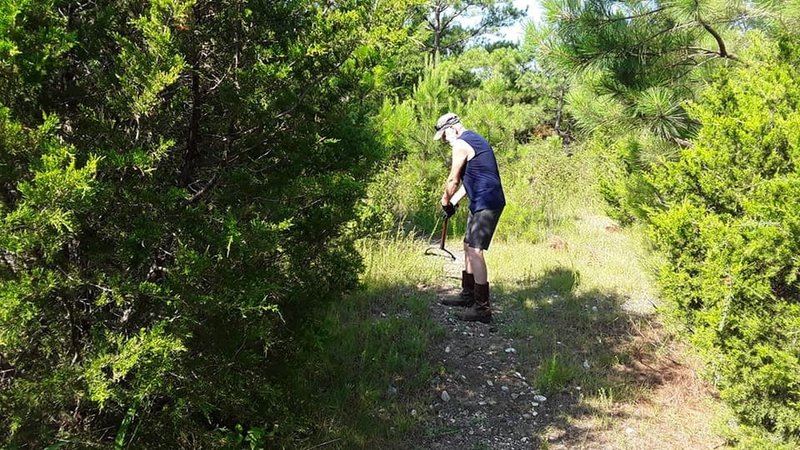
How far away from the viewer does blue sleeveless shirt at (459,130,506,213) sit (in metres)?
4.23

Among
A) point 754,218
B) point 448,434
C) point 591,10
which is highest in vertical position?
point 591,10

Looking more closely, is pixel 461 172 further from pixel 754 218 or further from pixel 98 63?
pixel 98 63

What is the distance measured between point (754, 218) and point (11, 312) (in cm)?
320

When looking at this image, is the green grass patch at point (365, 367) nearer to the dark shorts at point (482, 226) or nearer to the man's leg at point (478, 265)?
the man's leg at point (478, 265)

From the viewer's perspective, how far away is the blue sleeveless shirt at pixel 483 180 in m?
4.23

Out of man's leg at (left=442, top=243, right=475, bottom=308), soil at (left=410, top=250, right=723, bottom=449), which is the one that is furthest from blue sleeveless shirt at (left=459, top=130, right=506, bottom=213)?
soil at (left=410, top=250, right=723, bottom=449)

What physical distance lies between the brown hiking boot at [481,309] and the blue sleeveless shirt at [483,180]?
0.66m

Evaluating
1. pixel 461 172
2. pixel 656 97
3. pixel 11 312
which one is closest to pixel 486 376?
pixel 461 172

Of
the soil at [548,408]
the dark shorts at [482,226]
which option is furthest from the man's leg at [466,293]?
the soil at [548,408]

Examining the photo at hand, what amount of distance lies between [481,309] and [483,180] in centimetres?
109

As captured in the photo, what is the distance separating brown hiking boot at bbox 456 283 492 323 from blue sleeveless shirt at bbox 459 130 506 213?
0.66 m

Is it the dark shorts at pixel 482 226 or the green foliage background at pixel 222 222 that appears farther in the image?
the dark shorts at pixel 482 226

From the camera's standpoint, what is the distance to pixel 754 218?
268cm

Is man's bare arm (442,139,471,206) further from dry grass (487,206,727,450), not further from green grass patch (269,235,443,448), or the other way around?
dry grass (487,206,727,450)
